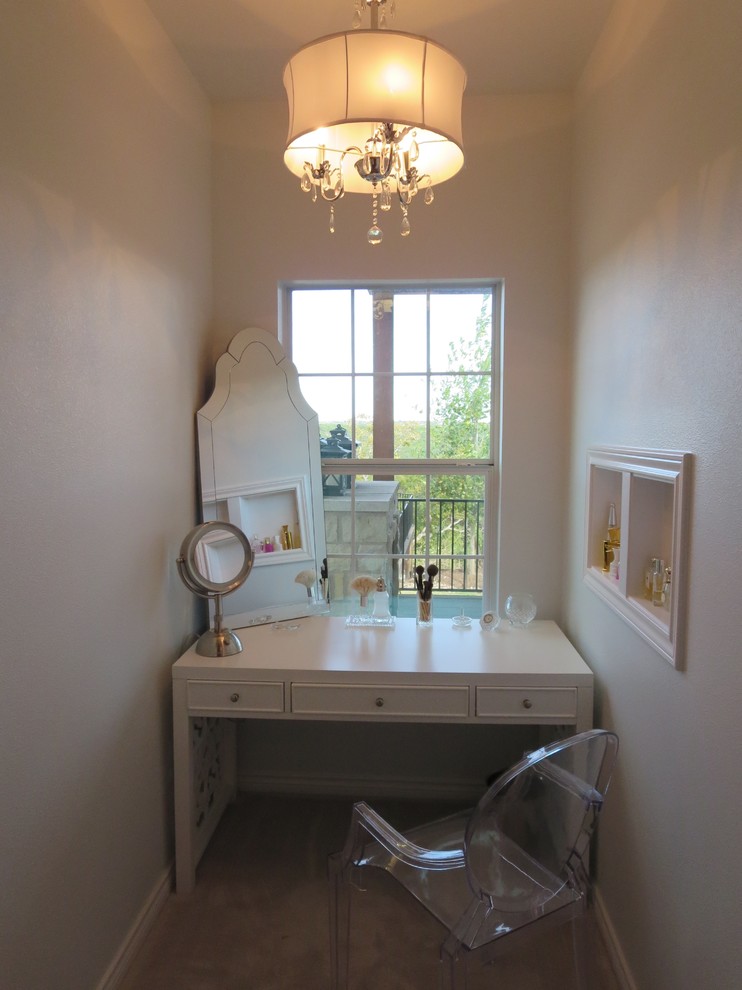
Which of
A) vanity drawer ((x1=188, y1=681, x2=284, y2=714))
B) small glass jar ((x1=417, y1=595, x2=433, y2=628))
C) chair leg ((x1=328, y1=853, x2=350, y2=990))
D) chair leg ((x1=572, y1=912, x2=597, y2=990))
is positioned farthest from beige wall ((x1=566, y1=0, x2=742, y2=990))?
vanity drawer ((x1=188, y1=681, x2=284, y2=714))

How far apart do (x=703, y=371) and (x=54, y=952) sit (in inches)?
76.7

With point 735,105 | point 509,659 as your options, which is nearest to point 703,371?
point 735,105

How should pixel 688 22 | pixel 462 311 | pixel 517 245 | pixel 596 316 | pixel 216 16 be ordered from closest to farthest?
pixel 688 22
pixel 216 16
pixel 596 316
pixel 517 245
pixel 462 311

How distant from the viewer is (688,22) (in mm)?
1519

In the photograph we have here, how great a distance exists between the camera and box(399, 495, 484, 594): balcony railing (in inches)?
113

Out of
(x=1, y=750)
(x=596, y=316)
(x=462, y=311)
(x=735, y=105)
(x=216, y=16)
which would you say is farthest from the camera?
(x=462, y=311)

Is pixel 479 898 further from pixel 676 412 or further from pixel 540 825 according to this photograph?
pixel 676 412

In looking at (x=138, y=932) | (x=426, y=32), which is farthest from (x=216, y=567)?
(x=426, y=32)

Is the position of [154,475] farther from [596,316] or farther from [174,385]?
[596,316]

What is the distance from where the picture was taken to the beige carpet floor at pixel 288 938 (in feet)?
6.27

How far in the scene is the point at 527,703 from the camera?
2.17 metres

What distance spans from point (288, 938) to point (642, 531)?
1624mm

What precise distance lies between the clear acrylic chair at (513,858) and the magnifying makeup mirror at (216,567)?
849 mm

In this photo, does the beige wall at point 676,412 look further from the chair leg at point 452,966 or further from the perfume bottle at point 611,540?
the chair leg at point 452,966
